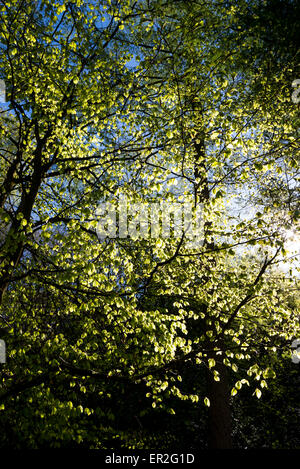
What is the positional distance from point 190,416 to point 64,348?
9.89 m

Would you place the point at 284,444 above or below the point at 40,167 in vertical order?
below

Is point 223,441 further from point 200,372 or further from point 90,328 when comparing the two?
point 90,328

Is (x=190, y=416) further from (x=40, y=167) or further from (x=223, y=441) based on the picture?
(x=40, y=167)

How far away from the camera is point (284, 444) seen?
11430mm

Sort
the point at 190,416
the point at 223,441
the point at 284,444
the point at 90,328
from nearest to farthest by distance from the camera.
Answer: the point at 90,328
the point at 223,441
the point at 284,444
the point at 190,416

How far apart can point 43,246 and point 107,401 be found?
288 inches

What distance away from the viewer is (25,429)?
6.31 metres
